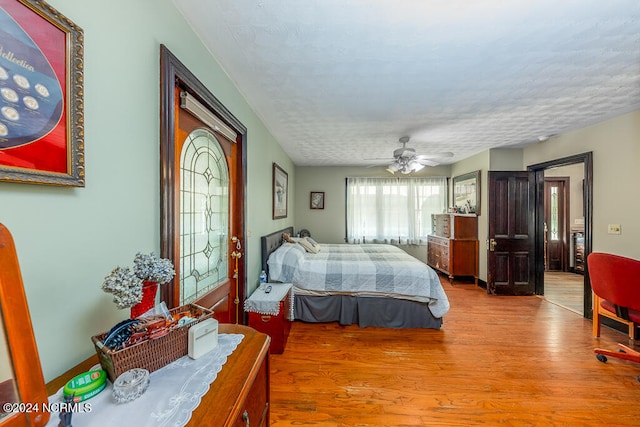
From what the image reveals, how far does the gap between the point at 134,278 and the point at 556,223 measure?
772 centimetres

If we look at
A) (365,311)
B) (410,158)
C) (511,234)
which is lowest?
(365,311)

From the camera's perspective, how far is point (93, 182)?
0.87m

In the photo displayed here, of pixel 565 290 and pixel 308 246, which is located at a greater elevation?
pixel 308 246

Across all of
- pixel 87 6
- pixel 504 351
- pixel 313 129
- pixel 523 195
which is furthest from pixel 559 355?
pixel 87 6

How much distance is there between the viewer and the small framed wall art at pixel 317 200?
5707mm

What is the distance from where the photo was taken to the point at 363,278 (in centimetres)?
296

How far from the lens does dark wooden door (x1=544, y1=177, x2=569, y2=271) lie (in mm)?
5445

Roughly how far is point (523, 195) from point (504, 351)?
288 centimetres

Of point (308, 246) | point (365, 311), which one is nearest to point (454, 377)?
point (365, 311)

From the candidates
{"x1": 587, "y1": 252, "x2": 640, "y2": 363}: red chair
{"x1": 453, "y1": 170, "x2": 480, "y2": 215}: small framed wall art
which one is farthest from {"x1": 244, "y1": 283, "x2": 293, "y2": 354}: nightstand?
{"x1": 453, "y1": 170, "x2": 480, "y2": 215}: small framed wall art

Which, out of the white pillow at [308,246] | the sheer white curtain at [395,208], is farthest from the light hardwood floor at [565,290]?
the white pillow at [308,246]

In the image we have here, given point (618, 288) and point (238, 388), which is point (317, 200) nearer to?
point (618, 288)

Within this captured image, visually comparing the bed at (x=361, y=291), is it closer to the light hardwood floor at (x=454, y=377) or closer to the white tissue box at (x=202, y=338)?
the light hardwood floor at (x=454, y=377)

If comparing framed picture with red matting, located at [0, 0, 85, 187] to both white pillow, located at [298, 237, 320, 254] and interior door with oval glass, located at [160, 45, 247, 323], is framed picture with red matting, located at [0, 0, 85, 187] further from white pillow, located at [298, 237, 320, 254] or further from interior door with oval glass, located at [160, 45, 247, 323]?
white pillow, located at [298, 237, 320, 254]
